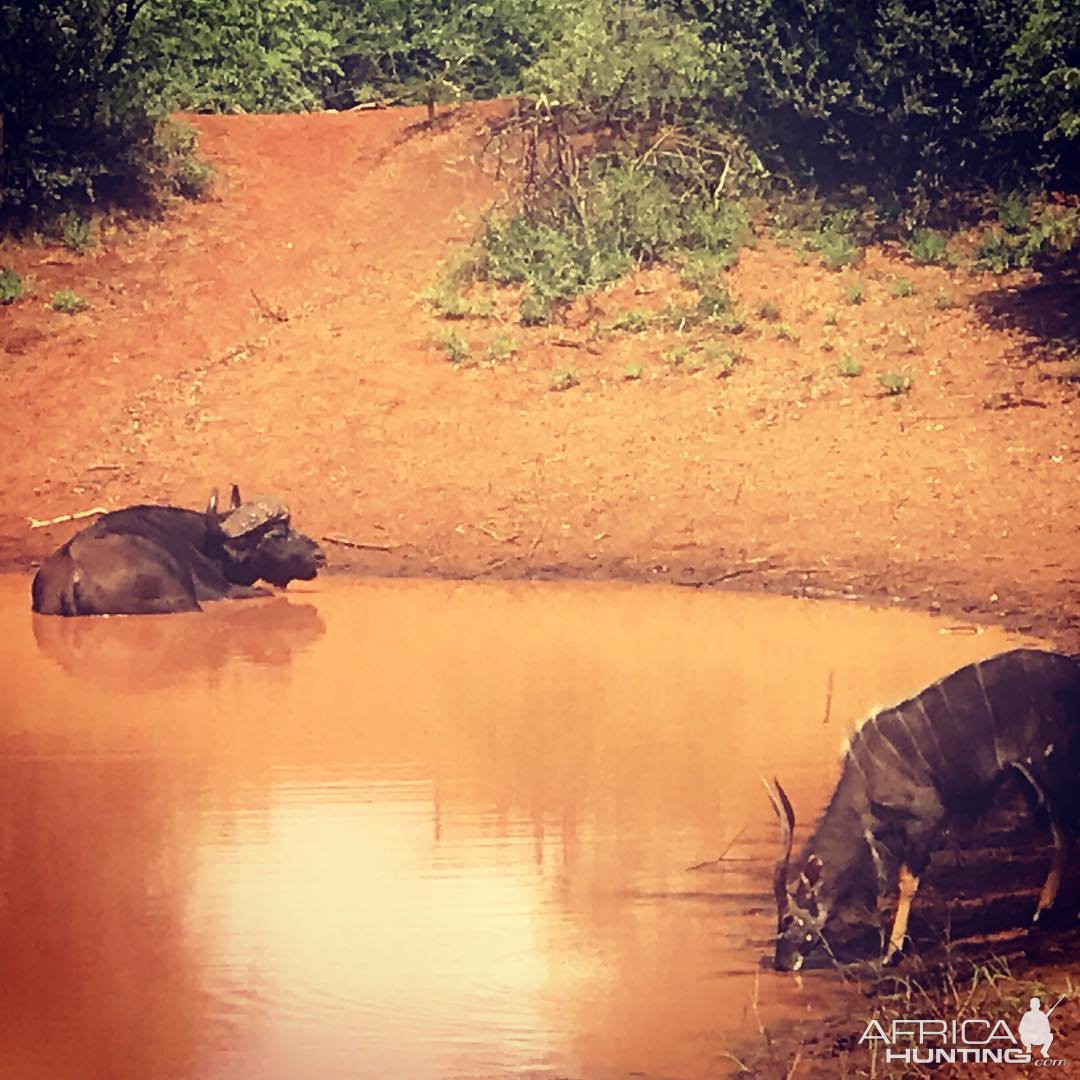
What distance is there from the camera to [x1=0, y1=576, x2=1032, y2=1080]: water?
3.18 metres

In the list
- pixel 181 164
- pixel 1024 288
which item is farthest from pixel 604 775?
pixel 181 164

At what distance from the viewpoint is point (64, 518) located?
4.34 meters

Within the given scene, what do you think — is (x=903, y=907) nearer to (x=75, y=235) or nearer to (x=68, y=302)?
(x=68, y=302)

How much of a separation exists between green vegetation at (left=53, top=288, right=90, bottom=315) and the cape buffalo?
0.63 metres

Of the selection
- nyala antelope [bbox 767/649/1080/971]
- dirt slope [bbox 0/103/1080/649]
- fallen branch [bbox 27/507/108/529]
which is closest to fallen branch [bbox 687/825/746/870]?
nyala antelope [bbox 767/649/1080/971]

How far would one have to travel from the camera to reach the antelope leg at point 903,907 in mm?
3365

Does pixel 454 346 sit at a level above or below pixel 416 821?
above

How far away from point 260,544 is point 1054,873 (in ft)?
6.95

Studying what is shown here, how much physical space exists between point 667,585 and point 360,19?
1.80 m

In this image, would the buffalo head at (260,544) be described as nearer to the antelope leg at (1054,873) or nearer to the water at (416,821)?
the water at (416,821)

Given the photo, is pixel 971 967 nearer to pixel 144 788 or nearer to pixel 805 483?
pixel 805 483

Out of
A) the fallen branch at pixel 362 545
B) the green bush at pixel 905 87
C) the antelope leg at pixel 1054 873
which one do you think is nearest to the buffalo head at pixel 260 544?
the fallen branch at pixel 362 545

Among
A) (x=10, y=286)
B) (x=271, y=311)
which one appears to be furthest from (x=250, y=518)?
(x=10, y=286)

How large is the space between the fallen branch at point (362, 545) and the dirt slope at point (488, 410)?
0.07ft
